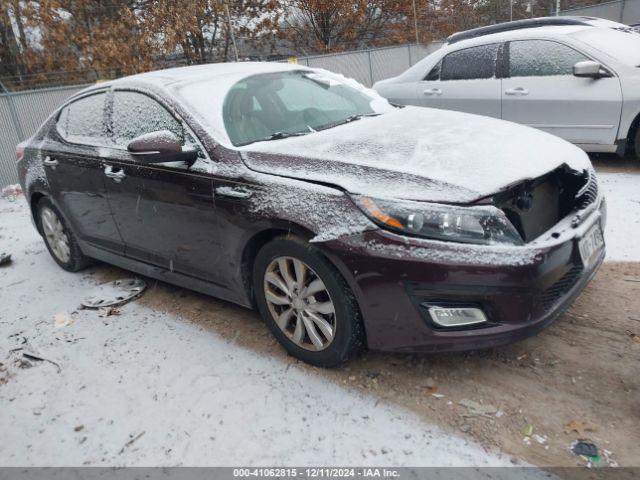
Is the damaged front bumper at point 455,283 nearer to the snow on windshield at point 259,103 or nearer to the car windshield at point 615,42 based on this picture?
the snow on windshield at point 259,103

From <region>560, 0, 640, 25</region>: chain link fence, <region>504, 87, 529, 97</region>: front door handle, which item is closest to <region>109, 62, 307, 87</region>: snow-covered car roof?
<region>504, 87, 529, 97</region>: front door handle

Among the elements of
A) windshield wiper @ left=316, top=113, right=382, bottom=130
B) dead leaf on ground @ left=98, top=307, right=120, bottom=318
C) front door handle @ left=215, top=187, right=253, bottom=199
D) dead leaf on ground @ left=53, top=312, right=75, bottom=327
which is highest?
windshield wiper @ left=316, top=113, right=382, bottom=130

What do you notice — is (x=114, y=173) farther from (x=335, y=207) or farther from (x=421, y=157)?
(x=421, y=157)

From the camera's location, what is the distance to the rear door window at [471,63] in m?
6.16

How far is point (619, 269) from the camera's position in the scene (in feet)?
11.6

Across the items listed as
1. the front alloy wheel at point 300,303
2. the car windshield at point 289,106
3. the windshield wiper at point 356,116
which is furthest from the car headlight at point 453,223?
the windshield wiper at point 356,116

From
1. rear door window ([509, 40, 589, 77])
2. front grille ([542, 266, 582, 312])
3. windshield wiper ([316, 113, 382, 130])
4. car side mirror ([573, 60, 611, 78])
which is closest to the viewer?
front grille ([542, 266, 582, 312])

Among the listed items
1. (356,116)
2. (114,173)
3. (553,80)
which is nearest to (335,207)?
(356,116)

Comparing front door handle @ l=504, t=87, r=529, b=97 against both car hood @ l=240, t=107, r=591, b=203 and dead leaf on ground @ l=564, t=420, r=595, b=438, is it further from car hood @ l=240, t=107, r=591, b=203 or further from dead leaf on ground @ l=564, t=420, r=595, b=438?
dead leaf on ground @ l=564, t=420, r=595, b=438

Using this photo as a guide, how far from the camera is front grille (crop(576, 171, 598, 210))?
279 centimetres

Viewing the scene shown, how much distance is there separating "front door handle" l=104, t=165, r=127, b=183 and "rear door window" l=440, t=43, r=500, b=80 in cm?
439

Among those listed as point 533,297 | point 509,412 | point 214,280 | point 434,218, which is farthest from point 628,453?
point 214,280

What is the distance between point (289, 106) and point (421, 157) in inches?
48.1

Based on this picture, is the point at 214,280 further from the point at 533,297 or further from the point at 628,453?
the point at 628,453
